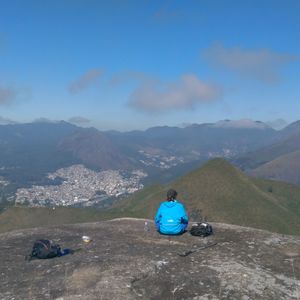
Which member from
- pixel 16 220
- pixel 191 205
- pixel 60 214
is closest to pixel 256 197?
pixel 191 205

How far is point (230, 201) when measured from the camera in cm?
Answer: 10769

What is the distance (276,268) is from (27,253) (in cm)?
995

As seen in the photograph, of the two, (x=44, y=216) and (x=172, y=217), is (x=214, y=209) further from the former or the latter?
(x=172, y=217)

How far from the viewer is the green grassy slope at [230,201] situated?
97.2 metres

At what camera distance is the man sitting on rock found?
18031mm

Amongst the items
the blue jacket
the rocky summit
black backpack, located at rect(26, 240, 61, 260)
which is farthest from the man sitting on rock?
black backpack, located at rect(26, 240, 61, 260)

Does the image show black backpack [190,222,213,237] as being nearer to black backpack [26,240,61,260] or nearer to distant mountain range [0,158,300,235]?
black backpack [26,240,61,260]

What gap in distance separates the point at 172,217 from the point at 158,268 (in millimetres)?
4719

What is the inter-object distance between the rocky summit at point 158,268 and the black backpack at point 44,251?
0.90 ft

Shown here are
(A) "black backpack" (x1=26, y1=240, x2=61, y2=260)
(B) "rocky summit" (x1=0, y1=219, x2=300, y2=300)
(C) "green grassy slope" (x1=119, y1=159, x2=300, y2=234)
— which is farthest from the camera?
(C) "green grassy slope" (x1=119, y1=159, x2=300, y2=234)

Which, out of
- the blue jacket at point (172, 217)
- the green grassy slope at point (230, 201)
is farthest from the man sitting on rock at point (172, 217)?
the green grassy slope at point (230, 201)

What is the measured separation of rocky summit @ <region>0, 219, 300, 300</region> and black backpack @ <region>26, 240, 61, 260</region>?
275mm

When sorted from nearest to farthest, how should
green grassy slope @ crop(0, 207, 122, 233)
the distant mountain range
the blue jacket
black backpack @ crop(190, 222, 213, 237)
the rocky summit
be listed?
the rocky summit, the blue jacket, black backpack @ crop(190, 222, 213, 237), the distant mountain range, green grassy slope @ crop(0, 207, 122, 233)

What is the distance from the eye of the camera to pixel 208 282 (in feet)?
40.5
